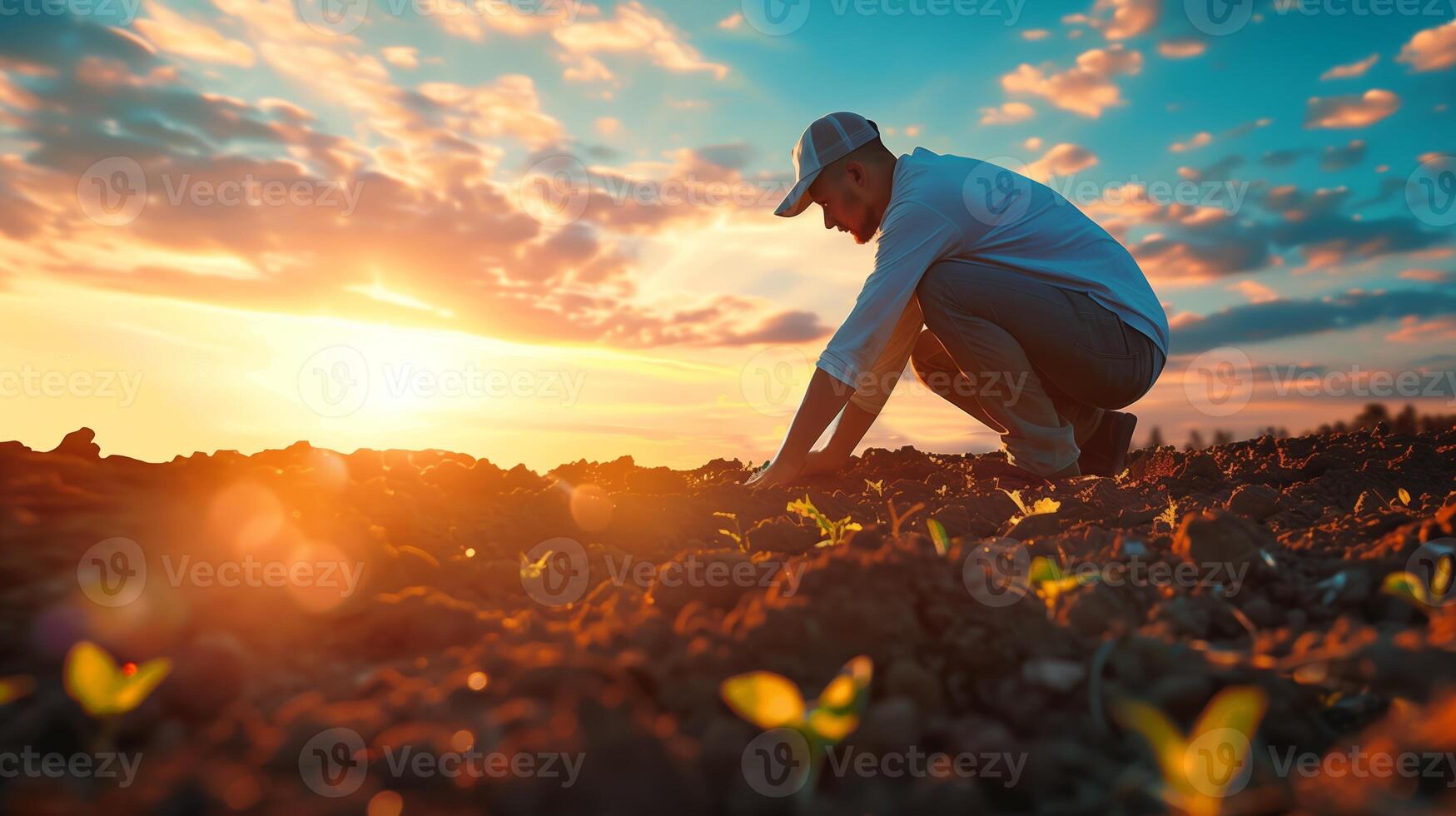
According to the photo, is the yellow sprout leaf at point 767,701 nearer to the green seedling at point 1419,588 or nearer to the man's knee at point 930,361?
the green seedling at point 1419,588

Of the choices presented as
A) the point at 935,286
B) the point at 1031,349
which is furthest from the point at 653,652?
the point at 1031,349

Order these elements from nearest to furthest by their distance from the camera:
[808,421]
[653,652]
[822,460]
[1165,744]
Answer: [1165,744] → [653,652] → [808,421] → [822,460]

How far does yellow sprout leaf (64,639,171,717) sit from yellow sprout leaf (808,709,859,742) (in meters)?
0.97

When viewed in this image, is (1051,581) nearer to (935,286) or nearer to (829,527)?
(829,527)

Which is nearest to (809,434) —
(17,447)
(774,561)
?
(774,561)

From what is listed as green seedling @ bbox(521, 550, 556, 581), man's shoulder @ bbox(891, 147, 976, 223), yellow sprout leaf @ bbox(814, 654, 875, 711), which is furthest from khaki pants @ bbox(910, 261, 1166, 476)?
yellow sprout leaf @ bbox(814, 654, 875, 711)

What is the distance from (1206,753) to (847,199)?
11.4 ft

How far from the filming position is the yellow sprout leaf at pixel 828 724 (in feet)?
3.44

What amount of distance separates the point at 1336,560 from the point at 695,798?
165 centimetres

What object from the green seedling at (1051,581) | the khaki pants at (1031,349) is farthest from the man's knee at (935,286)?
the green seedling at (1051,581)

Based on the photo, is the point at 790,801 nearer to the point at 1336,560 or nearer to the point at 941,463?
the point at 1336,560

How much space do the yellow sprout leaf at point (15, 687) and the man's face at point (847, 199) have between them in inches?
138

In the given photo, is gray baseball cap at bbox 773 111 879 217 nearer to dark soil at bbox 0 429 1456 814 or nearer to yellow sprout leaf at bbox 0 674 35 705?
dark soil at bbox 0 429 1456 814

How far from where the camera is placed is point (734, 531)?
3057mm
